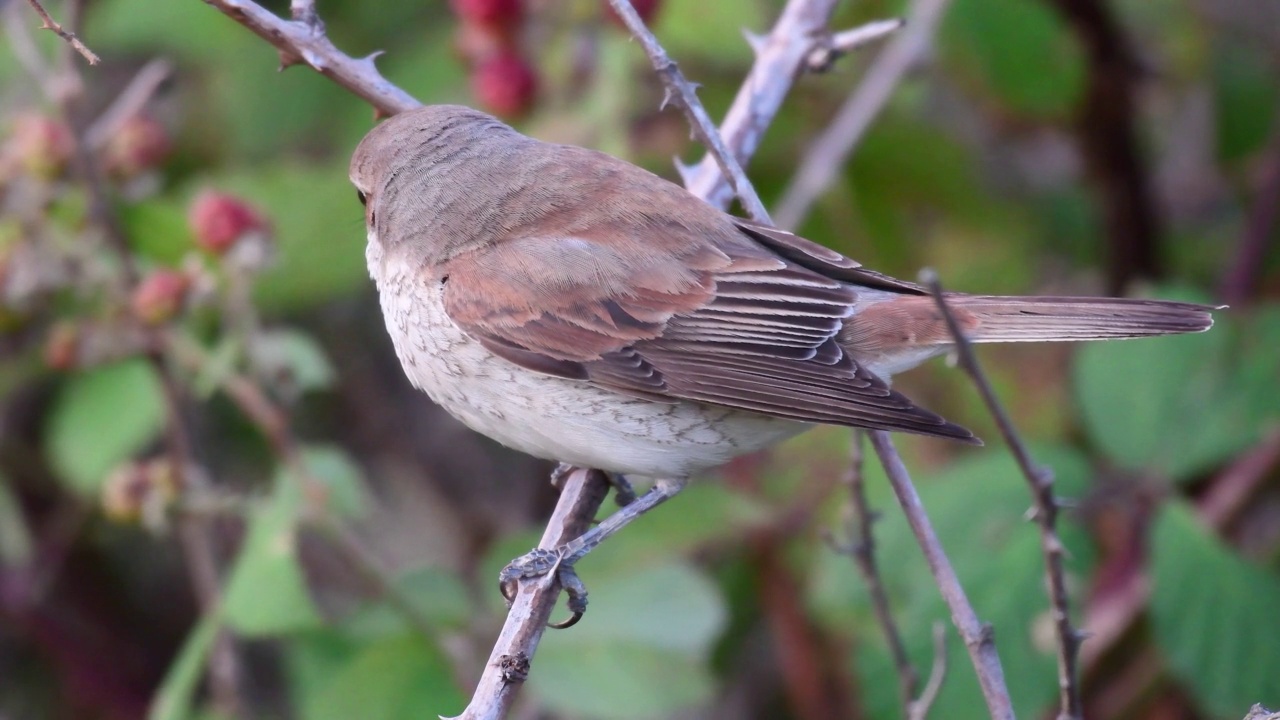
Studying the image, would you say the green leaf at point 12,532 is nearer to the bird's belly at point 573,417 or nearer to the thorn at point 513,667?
the bird's belly at point 573,417

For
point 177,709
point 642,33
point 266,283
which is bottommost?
point 177,709

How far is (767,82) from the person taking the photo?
347 cm

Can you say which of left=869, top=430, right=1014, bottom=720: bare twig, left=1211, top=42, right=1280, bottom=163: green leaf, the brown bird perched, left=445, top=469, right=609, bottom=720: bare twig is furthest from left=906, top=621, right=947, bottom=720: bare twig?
left=1211, top=42, right=1280, bottom=163: green leaf

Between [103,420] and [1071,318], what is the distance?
2.92m

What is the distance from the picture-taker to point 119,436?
4051 mm

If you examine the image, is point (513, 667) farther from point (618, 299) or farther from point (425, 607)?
point (425, 607)

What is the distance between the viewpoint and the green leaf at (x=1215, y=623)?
3543mm

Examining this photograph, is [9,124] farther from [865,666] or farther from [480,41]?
[865,666]

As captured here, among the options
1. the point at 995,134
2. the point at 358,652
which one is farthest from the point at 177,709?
the point at 995,134

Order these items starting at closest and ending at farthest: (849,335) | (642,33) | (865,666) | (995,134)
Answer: (642,33)
(849,335)
(865,666)
(995,134)

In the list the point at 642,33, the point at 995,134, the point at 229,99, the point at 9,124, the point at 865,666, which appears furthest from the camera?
the point at 995,134

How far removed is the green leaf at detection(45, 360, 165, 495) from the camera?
4031 mm

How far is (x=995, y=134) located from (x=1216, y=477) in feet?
6.28

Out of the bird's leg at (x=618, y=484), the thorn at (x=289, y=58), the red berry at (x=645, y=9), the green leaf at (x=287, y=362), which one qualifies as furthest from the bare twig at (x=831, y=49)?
the green leaf at (x=287, y=362)
